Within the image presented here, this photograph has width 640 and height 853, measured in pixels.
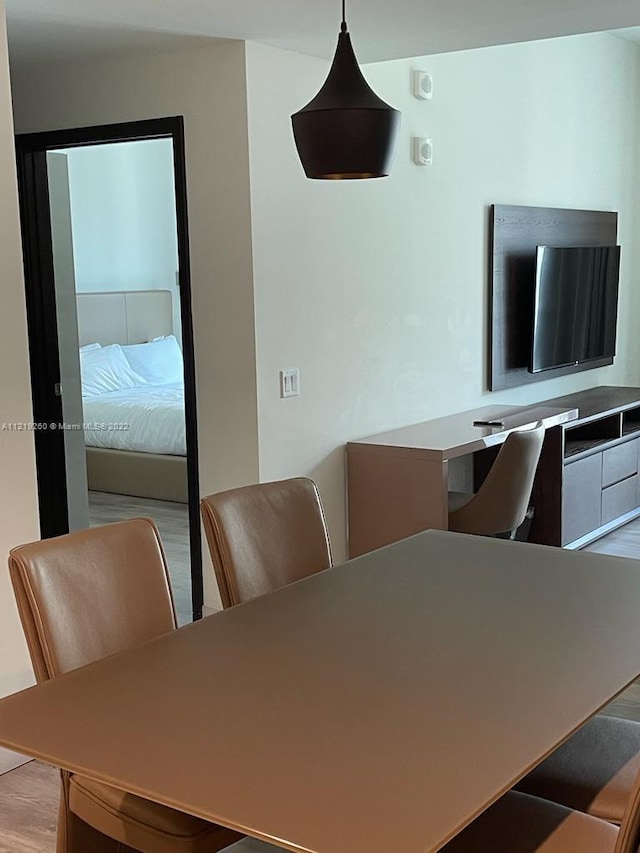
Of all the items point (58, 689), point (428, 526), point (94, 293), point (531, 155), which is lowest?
point (428, 526)

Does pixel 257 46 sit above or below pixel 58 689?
above

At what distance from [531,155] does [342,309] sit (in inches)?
79.4

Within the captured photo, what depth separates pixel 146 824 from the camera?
1.86 m

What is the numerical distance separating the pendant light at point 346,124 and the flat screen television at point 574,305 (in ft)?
11.5

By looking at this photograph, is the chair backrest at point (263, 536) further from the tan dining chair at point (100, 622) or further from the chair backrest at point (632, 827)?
the chair backrest at point (632, 827)

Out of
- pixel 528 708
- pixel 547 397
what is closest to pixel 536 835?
pixel 528 708

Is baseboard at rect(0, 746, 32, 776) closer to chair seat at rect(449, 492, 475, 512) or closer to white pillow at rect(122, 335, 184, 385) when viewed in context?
chair seat at rect(449, 492, 475, 512)

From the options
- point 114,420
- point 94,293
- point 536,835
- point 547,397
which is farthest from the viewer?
point 94,293

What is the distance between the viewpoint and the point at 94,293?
8570mm

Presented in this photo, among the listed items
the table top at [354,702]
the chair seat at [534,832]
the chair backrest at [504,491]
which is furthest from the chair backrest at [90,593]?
the chair backrest at [504,491]

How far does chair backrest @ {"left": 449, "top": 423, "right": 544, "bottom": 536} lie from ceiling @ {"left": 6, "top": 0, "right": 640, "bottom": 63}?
4.98 ft

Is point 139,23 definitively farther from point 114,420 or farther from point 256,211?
point 114,420

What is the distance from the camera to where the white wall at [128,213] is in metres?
8.33

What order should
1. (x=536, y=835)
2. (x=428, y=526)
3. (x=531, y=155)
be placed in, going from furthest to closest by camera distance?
(x=531, y=155) → (x=428, y=526) → (x=536, y=835)
